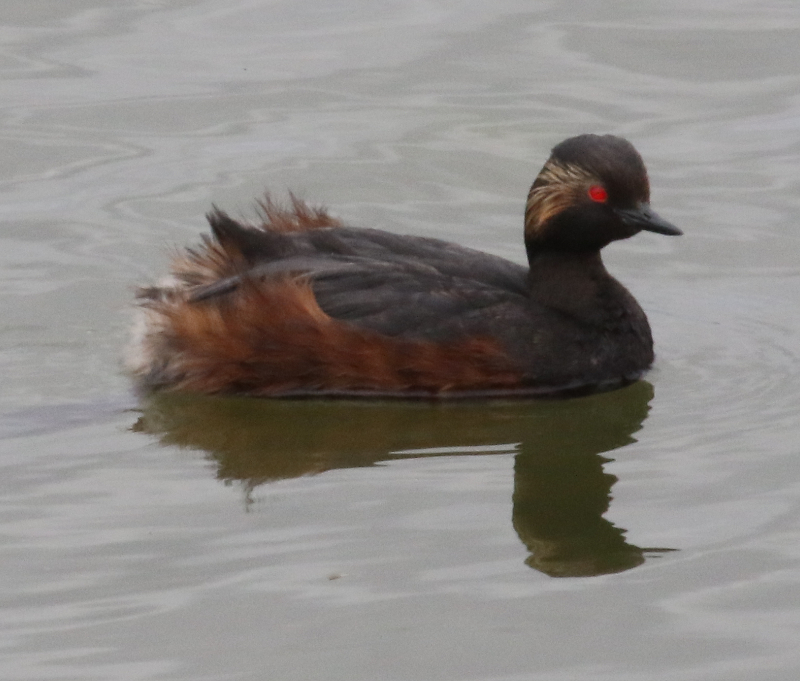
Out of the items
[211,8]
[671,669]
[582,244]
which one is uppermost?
[211,8]

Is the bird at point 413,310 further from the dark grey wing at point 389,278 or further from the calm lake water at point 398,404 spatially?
the calm lake water at point 398,404

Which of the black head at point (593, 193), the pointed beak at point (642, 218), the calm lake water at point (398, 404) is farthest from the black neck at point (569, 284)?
the calm lake water at point (398, 404)

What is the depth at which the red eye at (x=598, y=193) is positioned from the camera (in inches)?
307

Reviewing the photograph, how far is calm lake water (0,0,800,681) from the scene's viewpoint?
5555 millimetres

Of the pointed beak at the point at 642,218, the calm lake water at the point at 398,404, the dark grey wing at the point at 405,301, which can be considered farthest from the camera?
the pointed beak at the point at 642,218

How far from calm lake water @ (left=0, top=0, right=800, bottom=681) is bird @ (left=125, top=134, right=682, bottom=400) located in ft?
0.44

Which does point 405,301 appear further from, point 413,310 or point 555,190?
point 555,190

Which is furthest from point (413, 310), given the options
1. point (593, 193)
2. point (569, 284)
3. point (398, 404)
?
point (593, 193)

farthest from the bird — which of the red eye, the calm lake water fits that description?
the calm lake water

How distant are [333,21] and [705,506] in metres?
Answer: 6.91

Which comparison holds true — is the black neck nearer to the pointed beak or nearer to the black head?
the black head

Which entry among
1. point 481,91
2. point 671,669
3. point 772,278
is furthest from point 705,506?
point 481,91

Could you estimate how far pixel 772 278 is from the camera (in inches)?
358

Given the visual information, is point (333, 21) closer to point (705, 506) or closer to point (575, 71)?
point (575, 71)
